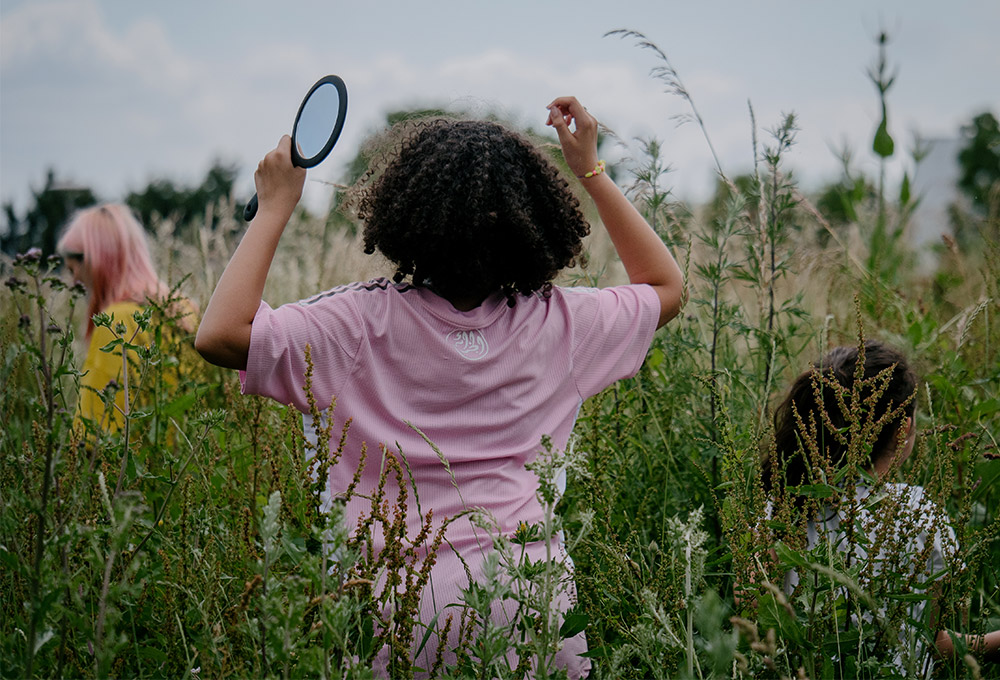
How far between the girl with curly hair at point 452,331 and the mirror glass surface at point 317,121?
5cm

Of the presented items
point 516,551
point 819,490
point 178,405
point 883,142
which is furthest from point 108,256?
point 883,142

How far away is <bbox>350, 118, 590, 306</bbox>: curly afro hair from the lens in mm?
1618

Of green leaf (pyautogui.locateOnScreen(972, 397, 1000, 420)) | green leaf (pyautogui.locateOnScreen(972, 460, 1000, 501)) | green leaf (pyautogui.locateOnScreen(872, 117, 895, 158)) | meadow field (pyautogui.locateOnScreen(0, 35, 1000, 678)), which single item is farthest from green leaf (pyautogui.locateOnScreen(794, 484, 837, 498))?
green leaf (pyautogui.locateOnScreen(872, 117, 895, 158))

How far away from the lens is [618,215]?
188 cm

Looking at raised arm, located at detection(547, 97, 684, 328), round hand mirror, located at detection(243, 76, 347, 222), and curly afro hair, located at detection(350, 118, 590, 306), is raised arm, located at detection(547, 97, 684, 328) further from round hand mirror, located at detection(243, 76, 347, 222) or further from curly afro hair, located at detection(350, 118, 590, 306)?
round hand mirror, located at detection(243, 76, 347, 222)

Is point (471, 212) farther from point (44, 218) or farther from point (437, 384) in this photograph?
point (44, 218)

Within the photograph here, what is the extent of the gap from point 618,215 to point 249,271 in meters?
0.86

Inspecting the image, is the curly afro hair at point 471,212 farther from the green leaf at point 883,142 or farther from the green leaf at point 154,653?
the green leaf at point 883,142

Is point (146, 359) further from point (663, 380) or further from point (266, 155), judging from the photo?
point (663, 380)

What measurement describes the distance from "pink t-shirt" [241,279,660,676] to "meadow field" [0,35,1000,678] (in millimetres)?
66

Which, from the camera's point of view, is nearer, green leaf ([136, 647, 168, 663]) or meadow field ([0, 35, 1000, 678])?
meadow field ([0, 35, 1000, 678])

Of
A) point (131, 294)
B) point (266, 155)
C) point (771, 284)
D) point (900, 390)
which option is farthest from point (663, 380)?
point (131, 294)

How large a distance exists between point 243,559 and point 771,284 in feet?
5.51

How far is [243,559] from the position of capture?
5.70 feet
